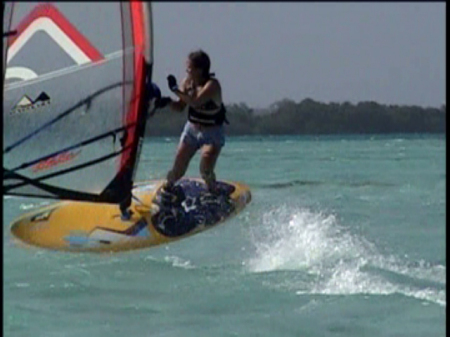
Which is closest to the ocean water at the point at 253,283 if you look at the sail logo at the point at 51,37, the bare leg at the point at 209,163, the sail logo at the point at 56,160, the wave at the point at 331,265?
the wave at the point at 331,265

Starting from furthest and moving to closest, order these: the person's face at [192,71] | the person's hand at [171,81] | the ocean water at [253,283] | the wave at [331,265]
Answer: the wave at [331,265], the ocean water at [253,283], the person's face at [192,71], the person's hand at [171,81]

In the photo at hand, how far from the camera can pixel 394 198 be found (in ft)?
58.0

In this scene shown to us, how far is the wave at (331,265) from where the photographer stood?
835cm

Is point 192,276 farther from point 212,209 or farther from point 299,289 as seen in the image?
point 212,209

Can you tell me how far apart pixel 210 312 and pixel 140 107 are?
544cm

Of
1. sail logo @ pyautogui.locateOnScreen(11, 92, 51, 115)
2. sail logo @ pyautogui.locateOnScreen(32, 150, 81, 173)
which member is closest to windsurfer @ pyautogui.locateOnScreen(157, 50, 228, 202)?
sail logo @ pyautogui.locateOnScreen(11, 92, 51, 115)

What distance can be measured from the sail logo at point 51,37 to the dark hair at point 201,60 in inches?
38.4

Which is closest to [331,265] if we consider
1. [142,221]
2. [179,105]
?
[142,221]

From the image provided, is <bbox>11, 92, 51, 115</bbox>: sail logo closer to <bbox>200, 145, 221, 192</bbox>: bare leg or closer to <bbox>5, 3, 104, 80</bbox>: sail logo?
<bbox>5, 3, 104, 80</bbox>: sail logo

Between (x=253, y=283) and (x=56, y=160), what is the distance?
247 inches

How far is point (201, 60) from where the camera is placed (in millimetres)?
3844

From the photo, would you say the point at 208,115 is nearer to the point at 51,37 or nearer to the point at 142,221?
the point at 142,221

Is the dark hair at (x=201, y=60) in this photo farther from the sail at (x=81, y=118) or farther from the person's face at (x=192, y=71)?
the sail at (x=81, y=118)

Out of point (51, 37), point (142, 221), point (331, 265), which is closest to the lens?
point (51, 37)
